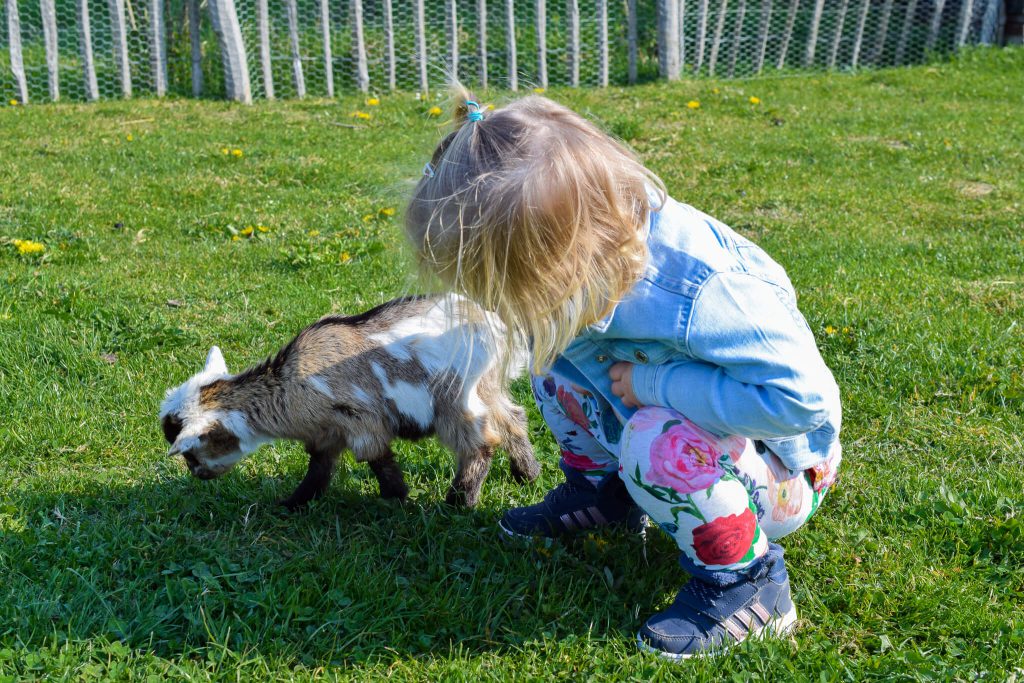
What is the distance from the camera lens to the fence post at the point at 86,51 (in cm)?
912

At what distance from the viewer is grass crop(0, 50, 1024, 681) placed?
2723 mm

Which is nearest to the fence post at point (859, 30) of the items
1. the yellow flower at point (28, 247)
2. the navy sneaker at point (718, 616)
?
the yellow flower at point (28, 247)

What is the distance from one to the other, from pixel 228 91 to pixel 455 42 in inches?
86.2

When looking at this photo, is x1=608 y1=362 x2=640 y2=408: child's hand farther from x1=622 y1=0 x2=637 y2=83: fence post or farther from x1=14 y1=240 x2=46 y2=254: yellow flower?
x1=622 y1=0 x2=637 y2=83: fence post

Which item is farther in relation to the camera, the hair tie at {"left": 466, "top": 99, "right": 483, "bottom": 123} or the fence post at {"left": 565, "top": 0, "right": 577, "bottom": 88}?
the fence post at {"left": 565, "top": 0, "right": 577, "bottom": 88}

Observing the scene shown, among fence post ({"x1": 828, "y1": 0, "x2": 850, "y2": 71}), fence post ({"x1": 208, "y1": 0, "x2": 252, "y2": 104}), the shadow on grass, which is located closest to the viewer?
the shadow on grass

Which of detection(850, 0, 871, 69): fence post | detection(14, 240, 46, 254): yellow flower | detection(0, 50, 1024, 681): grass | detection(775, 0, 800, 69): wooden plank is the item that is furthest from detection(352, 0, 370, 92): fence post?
detection(850, 0, 871, 69): fence post

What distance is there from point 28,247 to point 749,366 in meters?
4.47

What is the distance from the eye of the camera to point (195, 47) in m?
9.66

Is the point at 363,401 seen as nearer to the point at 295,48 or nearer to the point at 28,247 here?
the point at 28,247

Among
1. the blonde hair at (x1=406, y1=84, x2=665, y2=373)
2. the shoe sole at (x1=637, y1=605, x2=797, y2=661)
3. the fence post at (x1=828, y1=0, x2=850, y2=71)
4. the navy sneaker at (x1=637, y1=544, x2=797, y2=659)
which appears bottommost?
the fence post at (x1=828, y1=0, x2=850, y2=71)

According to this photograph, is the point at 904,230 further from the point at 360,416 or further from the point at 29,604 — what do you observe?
the point at 29,604

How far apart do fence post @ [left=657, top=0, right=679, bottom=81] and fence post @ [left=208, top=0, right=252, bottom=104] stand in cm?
371

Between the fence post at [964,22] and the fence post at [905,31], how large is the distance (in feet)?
1.65
